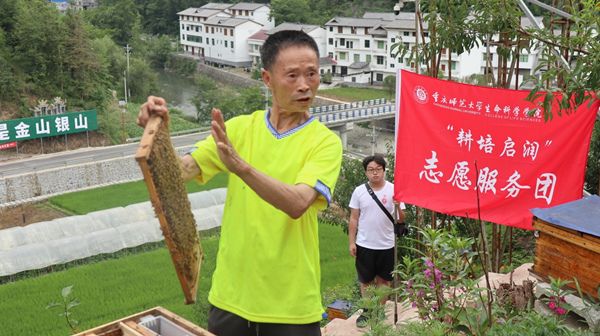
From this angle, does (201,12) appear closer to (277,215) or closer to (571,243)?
(571,243)

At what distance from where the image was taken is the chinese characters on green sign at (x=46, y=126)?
21.5 meters

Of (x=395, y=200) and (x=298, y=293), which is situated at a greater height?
(x=298, y=293)

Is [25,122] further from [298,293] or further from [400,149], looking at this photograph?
[298,293]

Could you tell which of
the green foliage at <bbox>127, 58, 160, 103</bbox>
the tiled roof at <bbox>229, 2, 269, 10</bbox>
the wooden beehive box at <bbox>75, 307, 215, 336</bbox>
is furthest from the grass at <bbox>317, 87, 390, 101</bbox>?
the wooden beehive box at <bbox>75, 307, 215, 336</bbox>

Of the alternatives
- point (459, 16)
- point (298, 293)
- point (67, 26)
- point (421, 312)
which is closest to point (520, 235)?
point (459, 16)

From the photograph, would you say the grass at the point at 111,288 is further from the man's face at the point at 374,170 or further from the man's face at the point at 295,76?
the man's face at the point at 295,76

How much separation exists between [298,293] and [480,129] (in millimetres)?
2934

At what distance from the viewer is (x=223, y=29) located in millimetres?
44750

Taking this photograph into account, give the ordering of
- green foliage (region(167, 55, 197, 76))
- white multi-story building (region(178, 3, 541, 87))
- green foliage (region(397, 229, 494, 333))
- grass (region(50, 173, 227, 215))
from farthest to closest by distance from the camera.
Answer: green foliage (region(167, 55, 197, 76)) → white multi-story building (region(178, 3, 541, 87)) → grass (region(50, 173, 227, 215)) → green foliage (region(397, 229, 494, 333))

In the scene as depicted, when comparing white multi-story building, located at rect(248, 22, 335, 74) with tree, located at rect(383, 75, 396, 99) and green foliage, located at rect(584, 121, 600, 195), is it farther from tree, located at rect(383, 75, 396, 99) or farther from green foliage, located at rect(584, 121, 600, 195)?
green foliage, located at rect(584, 121, 600, 195)

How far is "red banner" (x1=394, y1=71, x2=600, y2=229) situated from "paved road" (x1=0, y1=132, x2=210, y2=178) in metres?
17.4

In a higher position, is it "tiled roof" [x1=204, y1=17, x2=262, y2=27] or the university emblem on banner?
the university emblem on banner

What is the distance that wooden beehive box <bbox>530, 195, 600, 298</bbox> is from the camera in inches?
137

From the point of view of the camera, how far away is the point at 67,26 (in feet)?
85.6
